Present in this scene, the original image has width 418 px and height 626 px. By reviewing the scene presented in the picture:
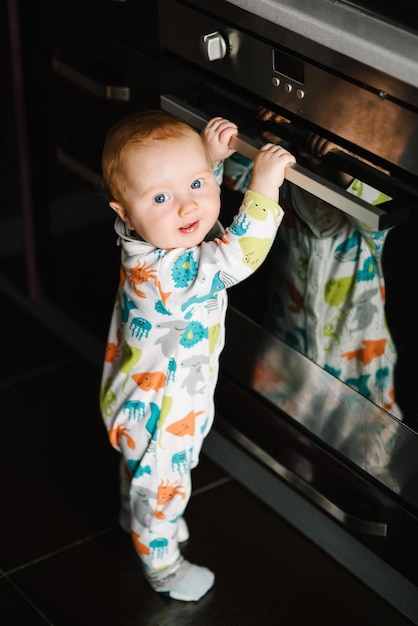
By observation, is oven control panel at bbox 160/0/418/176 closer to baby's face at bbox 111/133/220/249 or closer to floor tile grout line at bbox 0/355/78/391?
baby's face at bbox 111/133/220/249

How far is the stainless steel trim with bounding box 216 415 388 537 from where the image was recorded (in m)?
1.52

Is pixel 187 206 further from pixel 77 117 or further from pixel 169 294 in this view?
pixel 77 117

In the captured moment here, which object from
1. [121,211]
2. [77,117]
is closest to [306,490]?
[121,211]

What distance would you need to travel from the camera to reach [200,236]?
131 centimetres

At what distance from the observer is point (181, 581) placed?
161cm

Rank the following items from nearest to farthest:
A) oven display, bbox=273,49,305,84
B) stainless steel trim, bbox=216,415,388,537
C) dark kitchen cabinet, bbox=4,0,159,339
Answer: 1. oven display, bbox=273,49,305,84
2. stainless steel trim, bbox=216,415,388,537
3. dark kitchen cabinet, bbox=4,0,159,339

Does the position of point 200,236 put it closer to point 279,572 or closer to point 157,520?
point 157,520

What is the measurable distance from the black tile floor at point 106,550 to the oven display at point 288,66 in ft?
2.65

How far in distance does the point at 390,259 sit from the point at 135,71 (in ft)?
1.95

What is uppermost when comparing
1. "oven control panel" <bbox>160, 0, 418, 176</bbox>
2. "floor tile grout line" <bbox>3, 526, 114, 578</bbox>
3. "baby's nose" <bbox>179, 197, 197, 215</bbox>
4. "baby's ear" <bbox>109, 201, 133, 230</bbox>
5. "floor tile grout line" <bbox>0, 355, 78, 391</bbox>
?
"oven control panel" <bbox>160, 0, 418, 176</bbox>

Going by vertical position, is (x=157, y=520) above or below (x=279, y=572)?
above

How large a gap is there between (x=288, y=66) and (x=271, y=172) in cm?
15

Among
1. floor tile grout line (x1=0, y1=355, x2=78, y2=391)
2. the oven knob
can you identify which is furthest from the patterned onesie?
floor tile grout line (x1=0, y1=355, x2=78, y2=391)

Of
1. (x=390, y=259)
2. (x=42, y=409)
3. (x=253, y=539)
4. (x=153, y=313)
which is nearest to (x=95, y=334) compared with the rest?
(x=42, y=409)
